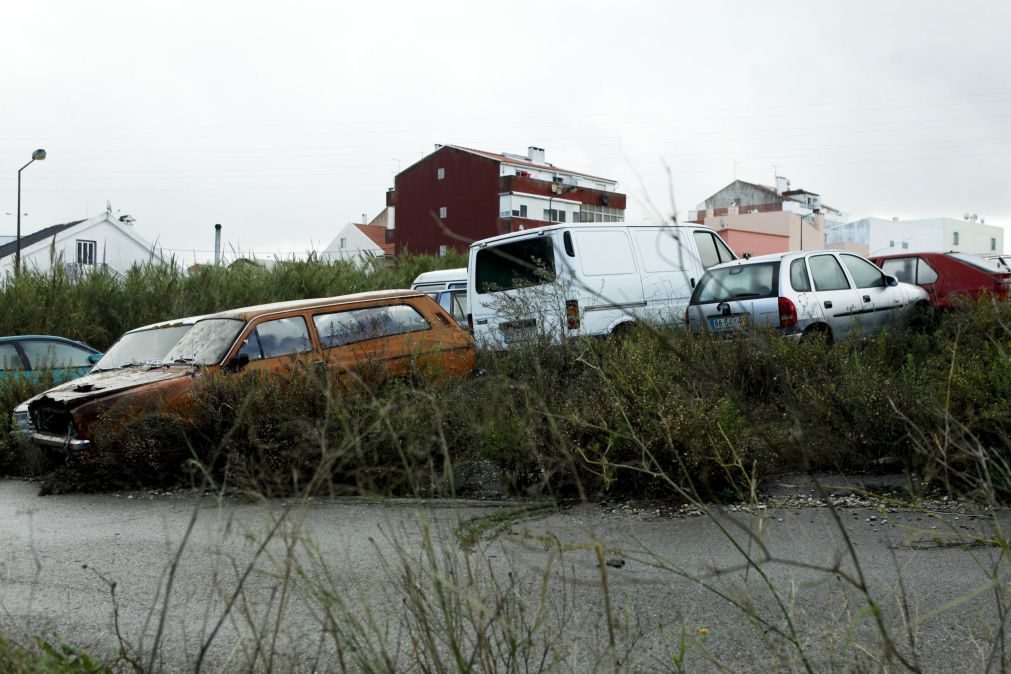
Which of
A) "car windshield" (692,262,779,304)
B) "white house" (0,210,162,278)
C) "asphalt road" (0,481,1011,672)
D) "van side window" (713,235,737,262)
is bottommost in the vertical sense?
"asphalt road" (0,481,1011,672)

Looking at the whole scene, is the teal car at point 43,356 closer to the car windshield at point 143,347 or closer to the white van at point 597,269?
the car windshield at point 143,347

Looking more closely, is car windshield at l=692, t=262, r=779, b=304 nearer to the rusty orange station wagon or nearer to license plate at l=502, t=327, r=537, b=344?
license plate at l=502, t=327, r=537, b=344

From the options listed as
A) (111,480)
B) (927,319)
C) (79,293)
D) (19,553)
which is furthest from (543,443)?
(79,293)

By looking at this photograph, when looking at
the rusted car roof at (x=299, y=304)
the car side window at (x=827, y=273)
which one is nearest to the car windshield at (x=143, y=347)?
the rusted car roof at (x=299, y=304)

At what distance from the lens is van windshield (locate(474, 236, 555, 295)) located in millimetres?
10812

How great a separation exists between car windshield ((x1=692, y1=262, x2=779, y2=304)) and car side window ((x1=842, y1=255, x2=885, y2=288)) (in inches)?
59.1

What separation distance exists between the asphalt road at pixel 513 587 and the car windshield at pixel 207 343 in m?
2.55

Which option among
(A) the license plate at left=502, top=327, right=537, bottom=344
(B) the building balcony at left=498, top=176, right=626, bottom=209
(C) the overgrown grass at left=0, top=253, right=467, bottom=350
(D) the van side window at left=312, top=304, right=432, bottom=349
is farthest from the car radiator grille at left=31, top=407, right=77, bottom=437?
(B) the building balcony at left=498, top=176, right=626, bottom=209

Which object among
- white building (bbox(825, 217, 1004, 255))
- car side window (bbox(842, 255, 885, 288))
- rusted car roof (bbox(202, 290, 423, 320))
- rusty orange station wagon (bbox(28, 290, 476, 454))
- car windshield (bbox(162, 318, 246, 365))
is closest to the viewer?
rusty orange station wagon (bbox(28, 290, 476, 454))

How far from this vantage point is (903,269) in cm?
1764

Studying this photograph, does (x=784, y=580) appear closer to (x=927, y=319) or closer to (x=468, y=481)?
(x=468, y=481)

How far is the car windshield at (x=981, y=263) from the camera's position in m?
16.5

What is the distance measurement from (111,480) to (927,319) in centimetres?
1003

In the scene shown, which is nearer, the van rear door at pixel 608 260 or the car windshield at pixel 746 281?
the car windshield at pixel 746 281
